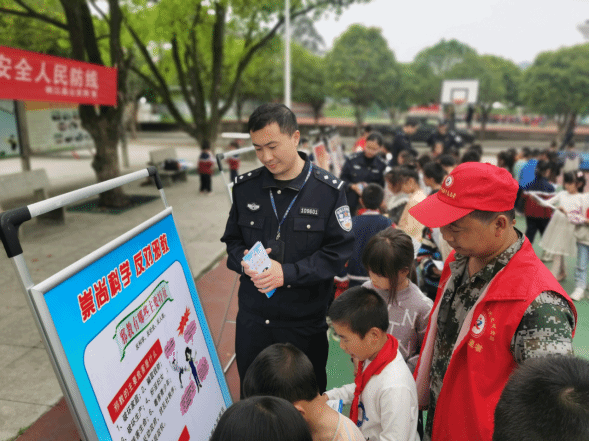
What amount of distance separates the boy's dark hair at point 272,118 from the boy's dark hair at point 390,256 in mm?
806

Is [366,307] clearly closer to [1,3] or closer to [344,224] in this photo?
[344,224]

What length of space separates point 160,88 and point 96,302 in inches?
455

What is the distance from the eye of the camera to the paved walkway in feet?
10.6

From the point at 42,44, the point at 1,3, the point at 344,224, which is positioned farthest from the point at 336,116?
the point at 344,224

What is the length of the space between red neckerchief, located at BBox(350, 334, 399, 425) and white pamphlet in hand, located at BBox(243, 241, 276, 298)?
0.59 meters

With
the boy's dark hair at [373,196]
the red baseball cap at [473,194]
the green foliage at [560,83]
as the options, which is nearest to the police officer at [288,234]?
the red baseball cap at [473,194]

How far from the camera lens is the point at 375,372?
171cm

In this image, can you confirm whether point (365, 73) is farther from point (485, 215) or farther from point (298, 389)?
point (298, 389)

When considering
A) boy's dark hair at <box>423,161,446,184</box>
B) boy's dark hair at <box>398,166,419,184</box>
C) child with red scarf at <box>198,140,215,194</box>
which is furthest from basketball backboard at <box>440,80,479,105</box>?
boy's dark hair at <box>398,166,419,184</box>

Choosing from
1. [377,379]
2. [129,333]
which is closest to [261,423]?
[129,333]

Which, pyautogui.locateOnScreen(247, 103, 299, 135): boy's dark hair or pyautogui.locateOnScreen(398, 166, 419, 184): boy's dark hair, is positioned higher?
pyautogui.locateOnScreen(247, 103, 299, 135): boy's dark hair

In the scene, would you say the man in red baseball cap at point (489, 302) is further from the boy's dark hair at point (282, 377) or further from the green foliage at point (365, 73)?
the green foliage at point (365, 73)

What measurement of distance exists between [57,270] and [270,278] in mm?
4825

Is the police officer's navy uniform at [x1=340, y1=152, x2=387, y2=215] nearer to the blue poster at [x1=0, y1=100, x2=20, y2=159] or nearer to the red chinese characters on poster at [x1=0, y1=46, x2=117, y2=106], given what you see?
the red chinese characters on poster at [x1=0, y1=46, x2=117, y2=106]
